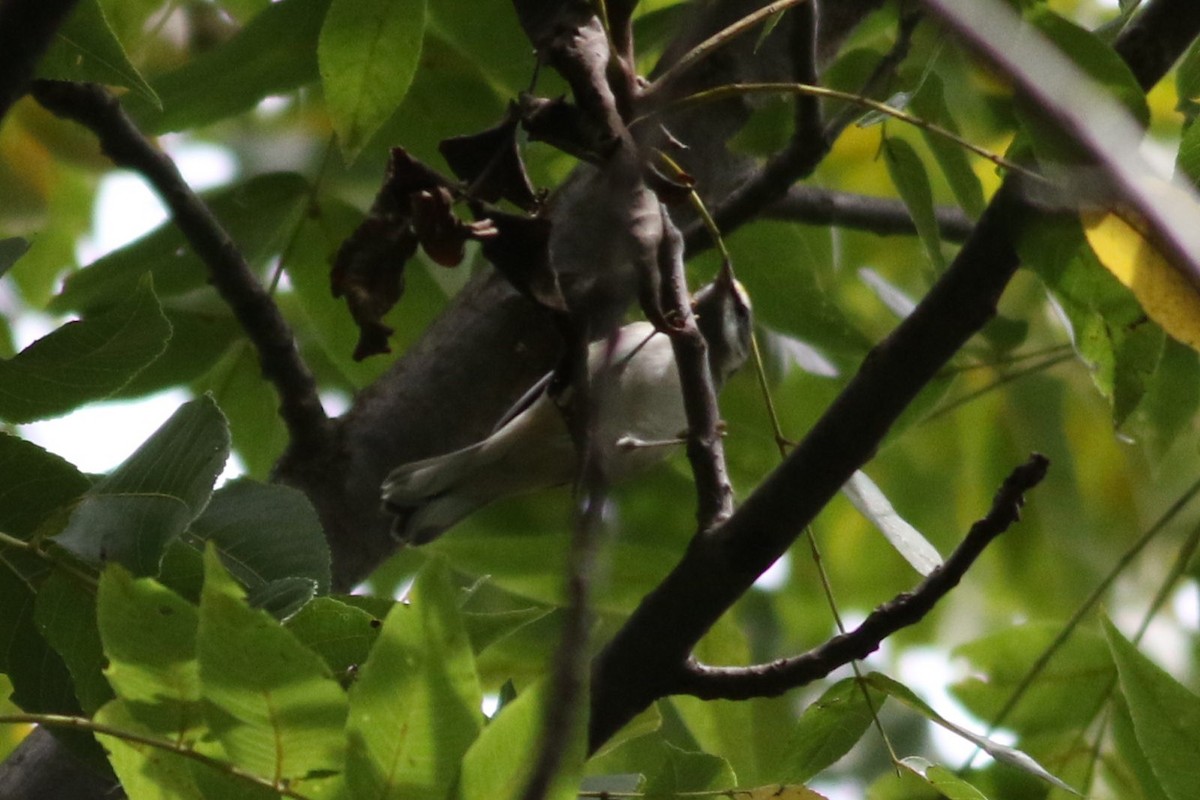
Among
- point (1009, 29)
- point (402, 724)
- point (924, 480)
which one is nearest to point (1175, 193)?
point (1009, 29)

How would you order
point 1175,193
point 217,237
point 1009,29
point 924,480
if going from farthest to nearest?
point 924,480 < point 217,237 < point 1175,193 < point 1009,29

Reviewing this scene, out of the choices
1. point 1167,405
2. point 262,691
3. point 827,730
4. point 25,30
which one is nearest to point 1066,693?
point 1167,405

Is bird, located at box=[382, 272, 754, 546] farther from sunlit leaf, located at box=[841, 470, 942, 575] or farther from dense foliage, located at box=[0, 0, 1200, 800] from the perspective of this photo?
sunlit leaf, located at box=[841, 470, 942, 575]

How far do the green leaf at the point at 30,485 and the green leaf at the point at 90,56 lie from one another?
0.43m

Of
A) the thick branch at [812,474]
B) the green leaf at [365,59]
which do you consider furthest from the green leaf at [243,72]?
the thick branch at [812,474]

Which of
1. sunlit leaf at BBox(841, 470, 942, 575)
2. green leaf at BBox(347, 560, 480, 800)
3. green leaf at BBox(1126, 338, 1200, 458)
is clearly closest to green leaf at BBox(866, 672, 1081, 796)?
sunlit leaf at BBox(841, 470, 942, 575)

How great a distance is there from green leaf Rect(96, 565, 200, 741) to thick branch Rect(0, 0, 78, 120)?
393mm

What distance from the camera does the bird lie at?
7.29 feet

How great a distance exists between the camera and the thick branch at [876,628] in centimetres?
141

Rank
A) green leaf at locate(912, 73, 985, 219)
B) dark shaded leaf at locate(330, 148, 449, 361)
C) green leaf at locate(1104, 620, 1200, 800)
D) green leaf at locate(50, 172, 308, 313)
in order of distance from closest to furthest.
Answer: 1. dark shaded leaf at locate(330, 148, 449, 361)
2. green leaf at locate(1104, 620, 1200, 800)
3. green leaf at locate(912, 73, 985, 219)
4. green leaf at locate(50, 172, 308, 313)

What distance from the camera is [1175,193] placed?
1061 millimetres

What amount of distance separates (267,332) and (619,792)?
0.94 meters

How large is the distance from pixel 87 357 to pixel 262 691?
514mm

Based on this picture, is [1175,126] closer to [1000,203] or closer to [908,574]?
[908,574]
